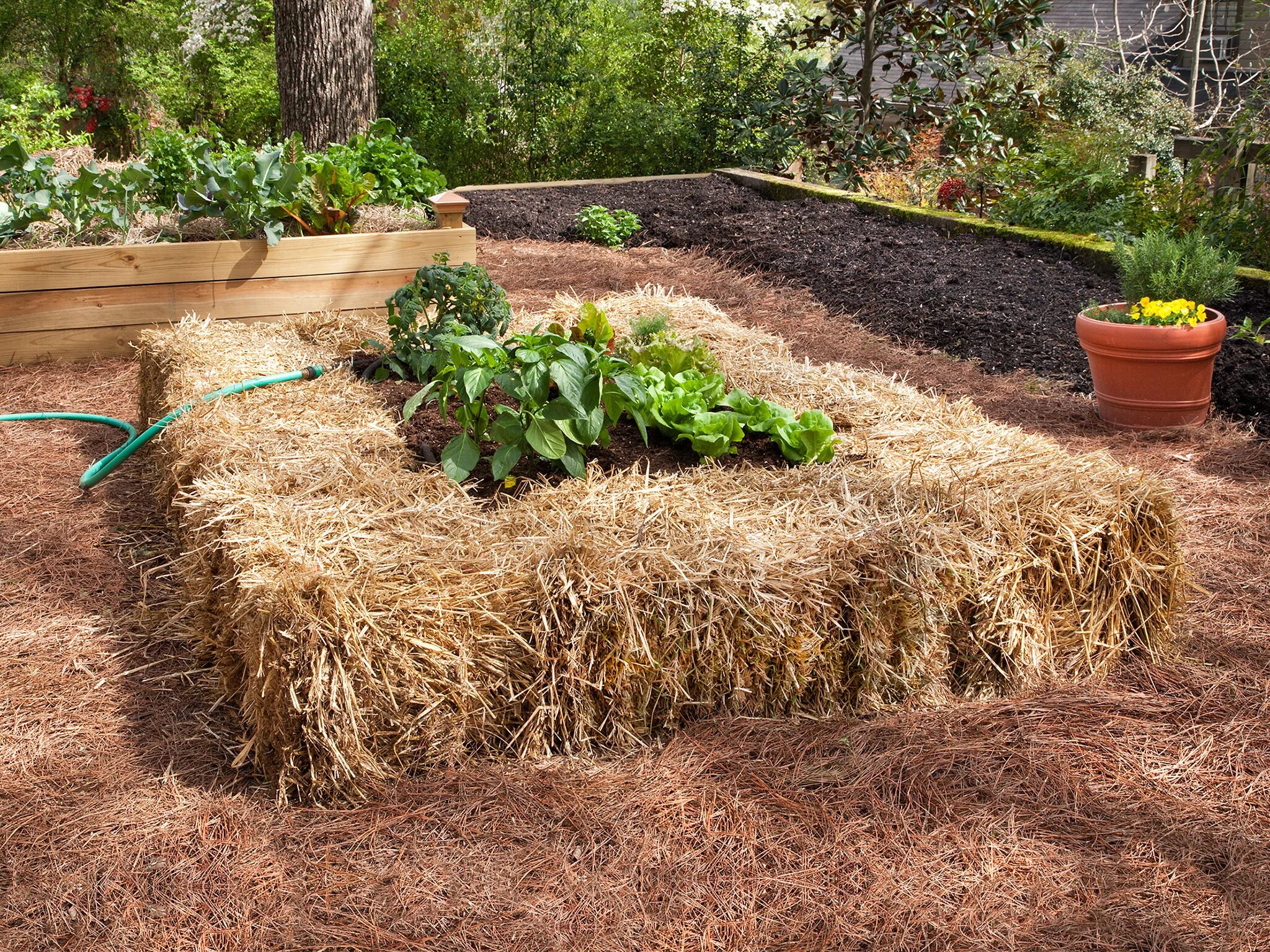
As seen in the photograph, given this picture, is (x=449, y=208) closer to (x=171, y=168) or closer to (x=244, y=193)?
(x=244, y=193)

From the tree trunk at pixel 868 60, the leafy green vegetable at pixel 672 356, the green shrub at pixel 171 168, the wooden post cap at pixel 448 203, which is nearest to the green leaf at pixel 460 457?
the leafy green vegetable at pixel 672 356

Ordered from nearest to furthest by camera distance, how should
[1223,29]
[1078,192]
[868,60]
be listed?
1. [1078,192]
2. [868,60]
3. [1223,29]

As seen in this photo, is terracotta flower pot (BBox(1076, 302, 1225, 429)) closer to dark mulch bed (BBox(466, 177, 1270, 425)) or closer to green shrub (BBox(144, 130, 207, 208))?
dark mulch bed (BBox(466, 177, 1270, 425))

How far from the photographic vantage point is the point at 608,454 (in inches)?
116

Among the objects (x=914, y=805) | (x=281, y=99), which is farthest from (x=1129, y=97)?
(x=914, y=805)

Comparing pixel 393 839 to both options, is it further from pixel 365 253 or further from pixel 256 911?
pixel 365 253

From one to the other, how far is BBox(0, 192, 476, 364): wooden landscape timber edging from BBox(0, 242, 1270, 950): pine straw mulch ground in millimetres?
2475

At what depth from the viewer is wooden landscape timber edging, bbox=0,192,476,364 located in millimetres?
4738

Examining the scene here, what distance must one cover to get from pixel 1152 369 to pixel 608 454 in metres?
2.53

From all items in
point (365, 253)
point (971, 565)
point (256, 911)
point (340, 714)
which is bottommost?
point (256, 911)

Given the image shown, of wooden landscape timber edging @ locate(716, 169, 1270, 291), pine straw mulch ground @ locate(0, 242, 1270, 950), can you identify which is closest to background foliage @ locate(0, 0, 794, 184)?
wooden landscape timber edging @ locate(716, 169, 1270, 291)

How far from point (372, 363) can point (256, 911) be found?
214 centimetres

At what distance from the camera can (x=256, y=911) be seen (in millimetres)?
1879

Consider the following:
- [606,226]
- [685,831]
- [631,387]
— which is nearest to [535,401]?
[631,387]
